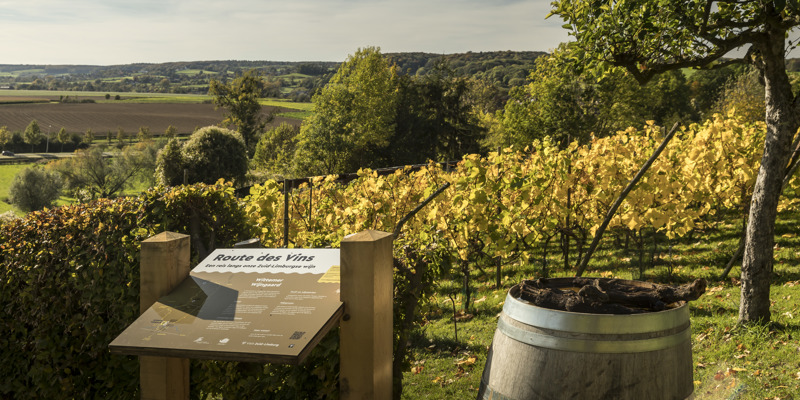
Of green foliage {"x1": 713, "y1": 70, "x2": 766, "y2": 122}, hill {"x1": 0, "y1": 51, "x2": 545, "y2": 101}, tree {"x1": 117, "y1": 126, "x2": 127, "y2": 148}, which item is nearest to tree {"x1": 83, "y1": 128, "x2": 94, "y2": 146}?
tree {"x1": 117, "y1": 126, "x2": 127, "y2": 148}

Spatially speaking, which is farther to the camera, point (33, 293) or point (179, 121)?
point (179, 121)

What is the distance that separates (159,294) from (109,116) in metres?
124

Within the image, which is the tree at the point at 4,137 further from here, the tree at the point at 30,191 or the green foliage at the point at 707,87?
the green foliage at the point at 707,87

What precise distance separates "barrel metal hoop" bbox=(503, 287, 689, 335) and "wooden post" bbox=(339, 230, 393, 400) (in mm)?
592

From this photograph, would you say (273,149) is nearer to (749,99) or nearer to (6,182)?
(6,182)

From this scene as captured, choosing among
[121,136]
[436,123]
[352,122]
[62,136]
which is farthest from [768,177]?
[62,136]

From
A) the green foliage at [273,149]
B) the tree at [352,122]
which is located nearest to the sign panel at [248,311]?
the tree at [352,122]

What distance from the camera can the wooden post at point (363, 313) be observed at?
93.1 inches

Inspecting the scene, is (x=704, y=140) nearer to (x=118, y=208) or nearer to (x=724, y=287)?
(x=724, y=287)

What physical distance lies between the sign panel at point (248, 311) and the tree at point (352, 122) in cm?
4203

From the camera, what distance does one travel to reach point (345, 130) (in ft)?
150

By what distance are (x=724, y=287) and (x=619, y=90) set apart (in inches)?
1456

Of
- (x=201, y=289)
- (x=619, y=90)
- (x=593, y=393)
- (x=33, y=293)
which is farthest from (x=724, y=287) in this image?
(x=619, y=90)

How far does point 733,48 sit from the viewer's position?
534 centimetres
